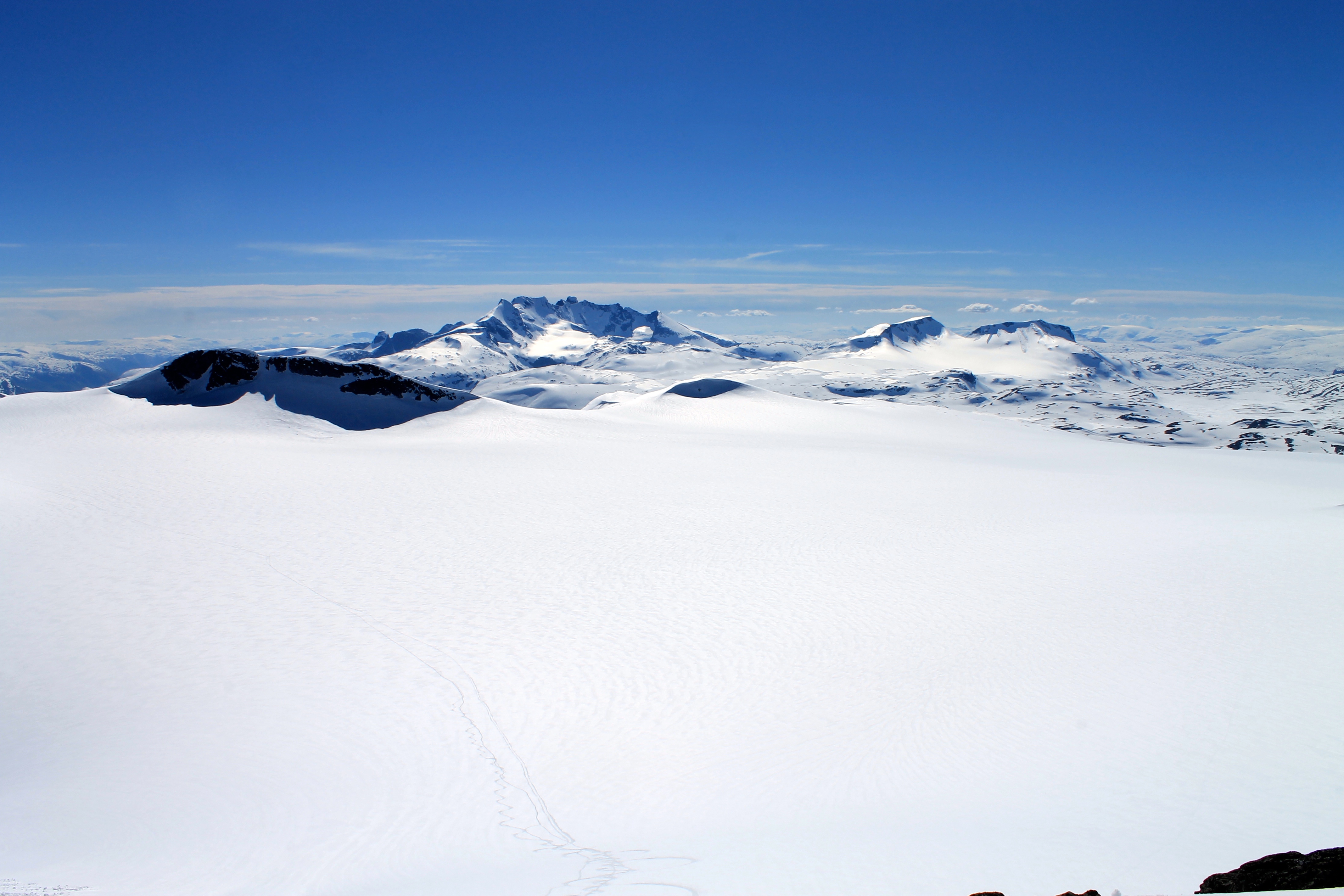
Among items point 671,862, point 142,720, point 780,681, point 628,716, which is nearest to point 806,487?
point 780,681

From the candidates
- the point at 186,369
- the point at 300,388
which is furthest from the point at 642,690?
the point at 186,369

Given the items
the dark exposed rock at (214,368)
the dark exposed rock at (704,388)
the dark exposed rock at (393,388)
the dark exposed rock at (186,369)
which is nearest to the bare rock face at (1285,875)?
the dark exposed rock at (393,388)

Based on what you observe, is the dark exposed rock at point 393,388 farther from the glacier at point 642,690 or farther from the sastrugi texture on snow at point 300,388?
the glacier at point 642,690

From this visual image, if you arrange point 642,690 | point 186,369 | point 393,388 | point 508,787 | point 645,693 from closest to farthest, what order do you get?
point 508,787, point 645,693, point 642,690, point 186,369, point 393,388

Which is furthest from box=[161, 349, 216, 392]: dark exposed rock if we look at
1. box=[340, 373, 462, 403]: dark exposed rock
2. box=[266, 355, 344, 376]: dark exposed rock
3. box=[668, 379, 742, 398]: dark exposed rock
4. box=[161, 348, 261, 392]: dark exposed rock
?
box=[668, 379, 742, 398]: dark exposed rock

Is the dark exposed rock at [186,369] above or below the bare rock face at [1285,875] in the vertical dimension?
above

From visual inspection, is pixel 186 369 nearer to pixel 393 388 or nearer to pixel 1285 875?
pixel 393 388

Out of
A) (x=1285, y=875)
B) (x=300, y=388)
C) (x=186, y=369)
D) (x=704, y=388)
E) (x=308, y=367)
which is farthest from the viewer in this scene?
(x=704, y=388)
